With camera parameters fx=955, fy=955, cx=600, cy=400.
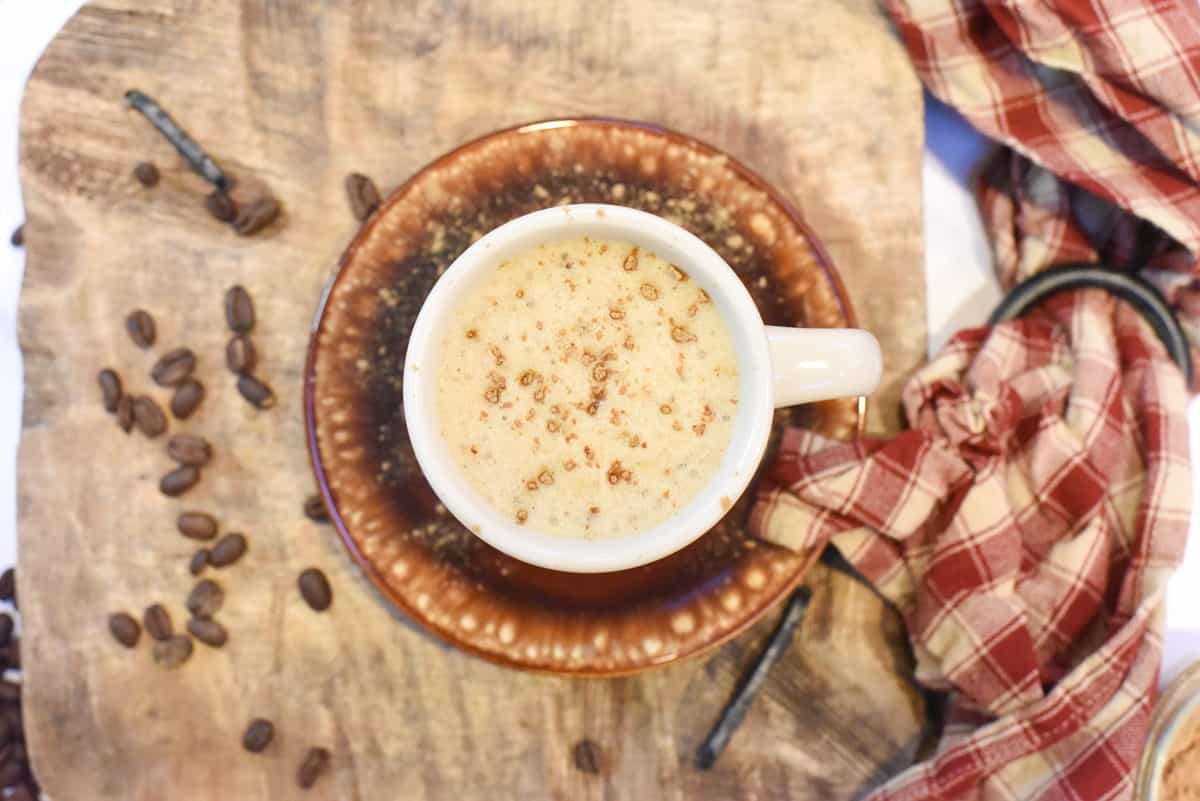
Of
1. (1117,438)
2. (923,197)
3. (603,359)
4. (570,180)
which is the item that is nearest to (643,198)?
(570,180)

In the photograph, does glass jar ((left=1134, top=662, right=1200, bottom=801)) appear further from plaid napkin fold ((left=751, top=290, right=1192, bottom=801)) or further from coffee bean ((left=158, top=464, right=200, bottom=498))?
coffee bean ((left=158, top=464, right=200, bottom=498))

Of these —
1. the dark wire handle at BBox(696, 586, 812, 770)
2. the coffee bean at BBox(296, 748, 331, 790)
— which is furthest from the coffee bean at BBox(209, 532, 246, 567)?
the dark wire handle at BBox(696, 586, 812, 770)

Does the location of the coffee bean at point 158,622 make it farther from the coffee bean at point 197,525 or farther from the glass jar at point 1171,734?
the glass jar at point 1171,734

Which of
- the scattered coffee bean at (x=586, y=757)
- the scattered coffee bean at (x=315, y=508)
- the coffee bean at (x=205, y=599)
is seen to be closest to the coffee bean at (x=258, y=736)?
the coffee bean at (x=205, y=599)

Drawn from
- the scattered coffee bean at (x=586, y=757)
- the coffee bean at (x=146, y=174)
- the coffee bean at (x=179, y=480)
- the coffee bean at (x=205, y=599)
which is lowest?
the scattered coffee bean at (x=586, y=757)

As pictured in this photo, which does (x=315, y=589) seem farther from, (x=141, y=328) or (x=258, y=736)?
(x=141, y=328)

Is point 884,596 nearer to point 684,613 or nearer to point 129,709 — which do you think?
point 684,613
